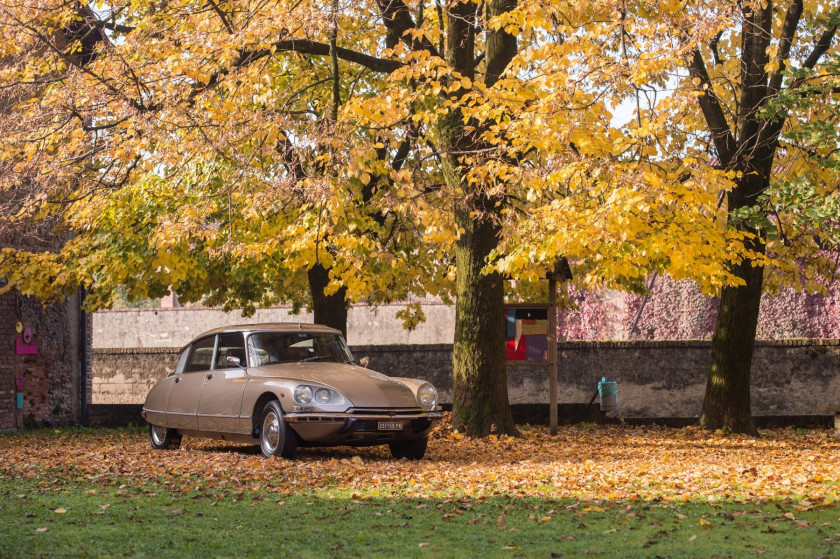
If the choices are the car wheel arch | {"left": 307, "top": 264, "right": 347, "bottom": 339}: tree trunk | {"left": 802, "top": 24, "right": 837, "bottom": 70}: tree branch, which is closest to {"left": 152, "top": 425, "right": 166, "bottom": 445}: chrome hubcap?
the car wheel arch

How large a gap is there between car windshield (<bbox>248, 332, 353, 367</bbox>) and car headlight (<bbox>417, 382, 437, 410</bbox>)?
4.23ft

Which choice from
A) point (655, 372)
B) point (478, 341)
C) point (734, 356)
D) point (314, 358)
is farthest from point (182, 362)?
point (655, 372)

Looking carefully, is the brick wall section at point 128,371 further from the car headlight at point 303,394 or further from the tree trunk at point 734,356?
the car headlight at point 303,394

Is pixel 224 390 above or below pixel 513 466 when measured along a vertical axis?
above

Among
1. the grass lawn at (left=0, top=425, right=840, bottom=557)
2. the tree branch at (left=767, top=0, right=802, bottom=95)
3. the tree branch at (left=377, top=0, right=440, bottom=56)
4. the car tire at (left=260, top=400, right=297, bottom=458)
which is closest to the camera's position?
the grass lawn at (left=0, top=425, right=840, bottom=557)

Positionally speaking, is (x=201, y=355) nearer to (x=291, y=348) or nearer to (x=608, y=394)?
(x=291, y=348)

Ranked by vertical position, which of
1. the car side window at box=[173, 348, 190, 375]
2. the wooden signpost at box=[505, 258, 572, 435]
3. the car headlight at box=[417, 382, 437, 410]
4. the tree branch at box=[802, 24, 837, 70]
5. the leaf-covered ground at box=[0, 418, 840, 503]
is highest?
the tree branch at box=[802, 24, 837, 70]

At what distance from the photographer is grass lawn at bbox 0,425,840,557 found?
22.0 ft

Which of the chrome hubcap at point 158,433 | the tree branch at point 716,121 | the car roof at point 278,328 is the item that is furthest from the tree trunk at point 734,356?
the chrome hubcap at point 158,433

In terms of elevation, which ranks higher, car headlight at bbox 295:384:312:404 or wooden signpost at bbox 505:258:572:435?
wooden signpost at bbox 505:258:572:435

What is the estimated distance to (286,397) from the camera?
39.9ft

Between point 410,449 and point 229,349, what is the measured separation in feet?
9.11

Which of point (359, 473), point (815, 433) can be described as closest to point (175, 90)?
point (359, 473)

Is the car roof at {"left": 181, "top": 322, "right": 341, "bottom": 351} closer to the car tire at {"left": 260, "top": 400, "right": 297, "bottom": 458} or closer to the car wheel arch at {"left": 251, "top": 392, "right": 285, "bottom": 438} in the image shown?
the car wheel arch at {"left": 251, "top": 392, "right": 285, "bottom": 438}
